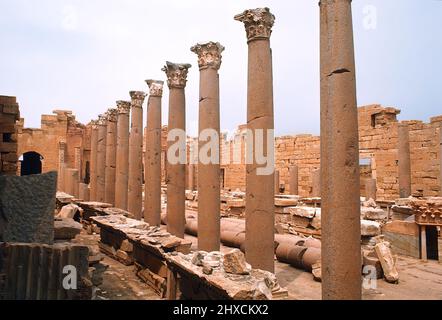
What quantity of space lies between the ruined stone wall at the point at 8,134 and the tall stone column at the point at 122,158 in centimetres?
862

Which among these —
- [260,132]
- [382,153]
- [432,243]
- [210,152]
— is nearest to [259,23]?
[260,132]

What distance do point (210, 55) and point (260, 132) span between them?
2.93 meters

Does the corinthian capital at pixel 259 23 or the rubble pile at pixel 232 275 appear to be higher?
the corinthian capital at pixel 259 23

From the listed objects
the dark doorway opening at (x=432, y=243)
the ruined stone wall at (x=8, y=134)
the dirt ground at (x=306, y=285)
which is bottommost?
the dirt ground at (x=306, y=285)

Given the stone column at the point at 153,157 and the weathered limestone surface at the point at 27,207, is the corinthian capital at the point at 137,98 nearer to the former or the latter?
the stone column at the point at 153,157

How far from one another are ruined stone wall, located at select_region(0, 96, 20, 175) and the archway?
77.9 ft

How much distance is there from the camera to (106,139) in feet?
57.7

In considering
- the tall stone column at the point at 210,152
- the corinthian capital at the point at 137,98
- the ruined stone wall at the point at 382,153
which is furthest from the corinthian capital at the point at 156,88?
the ruined stone wall at the point at 382,153

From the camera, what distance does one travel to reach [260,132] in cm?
693

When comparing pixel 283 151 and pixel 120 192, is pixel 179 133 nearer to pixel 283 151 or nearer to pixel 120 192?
pixel 120 192

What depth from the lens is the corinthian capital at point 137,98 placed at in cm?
1423

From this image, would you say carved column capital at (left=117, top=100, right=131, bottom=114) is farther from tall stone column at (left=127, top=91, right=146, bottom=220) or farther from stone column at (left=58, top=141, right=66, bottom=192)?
stone column at (left=58, top=141, right=66, bottom=192)

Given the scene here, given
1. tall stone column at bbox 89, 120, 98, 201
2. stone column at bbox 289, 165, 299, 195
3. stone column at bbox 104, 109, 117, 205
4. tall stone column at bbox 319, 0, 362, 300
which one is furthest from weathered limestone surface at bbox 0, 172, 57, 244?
stone column at bbox 289, 165, 299, 195

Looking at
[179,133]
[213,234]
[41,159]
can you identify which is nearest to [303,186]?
[179,133]
